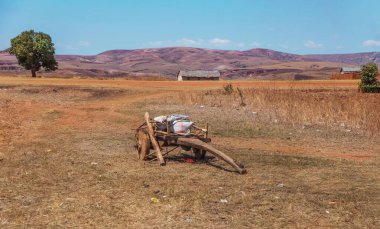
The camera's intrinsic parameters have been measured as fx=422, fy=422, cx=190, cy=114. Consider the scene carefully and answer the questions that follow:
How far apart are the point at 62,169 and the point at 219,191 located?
411 cm

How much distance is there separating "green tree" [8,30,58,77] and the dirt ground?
128ft

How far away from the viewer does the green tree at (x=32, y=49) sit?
5334 cm

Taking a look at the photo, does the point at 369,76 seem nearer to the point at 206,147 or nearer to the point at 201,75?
the point at 206,147

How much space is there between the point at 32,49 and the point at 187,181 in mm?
49493

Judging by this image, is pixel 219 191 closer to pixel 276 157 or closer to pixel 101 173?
pixel 101 173

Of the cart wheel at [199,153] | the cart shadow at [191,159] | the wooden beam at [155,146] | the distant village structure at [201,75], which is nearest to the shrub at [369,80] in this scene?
the cart shadow at [191,159]

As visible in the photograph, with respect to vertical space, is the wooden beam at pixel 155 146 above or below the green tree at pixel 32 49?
below

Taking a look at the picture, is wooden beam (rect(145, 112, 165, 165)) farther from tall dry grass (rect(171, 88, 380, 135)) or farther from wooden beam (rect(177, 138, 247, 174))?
tall dry grass (rect(171, 88, 380, 135))

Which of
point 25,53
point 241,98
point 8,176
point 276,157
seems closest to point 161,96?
point 241,98

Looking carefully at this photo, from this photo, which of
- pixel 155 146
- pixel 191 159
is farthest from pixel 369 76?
pixel 155 146

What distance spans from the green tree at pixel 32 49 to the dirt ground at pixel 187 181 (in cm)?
3890

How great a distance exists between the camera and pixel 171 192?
848cm

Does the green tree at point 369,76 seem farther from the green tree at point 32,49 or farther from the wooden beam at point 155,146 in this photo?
A: the green tree at point 32,49

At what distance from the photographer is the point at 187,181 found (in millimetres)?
9328
